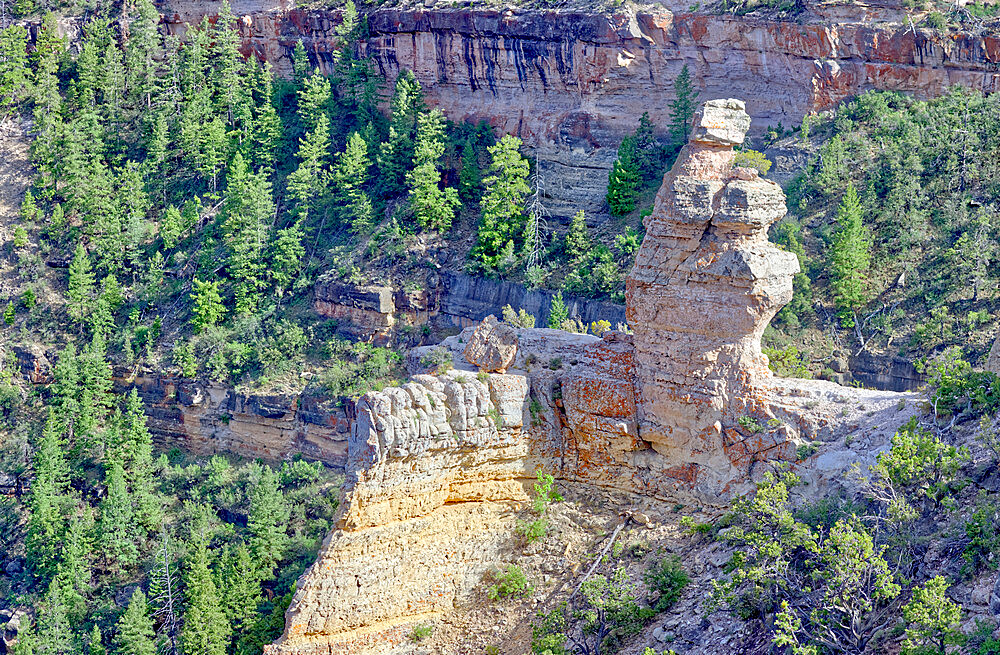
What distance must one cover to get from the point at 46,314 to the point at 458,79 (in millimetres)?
29802

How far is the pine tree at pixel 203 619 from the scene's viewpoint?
50781 mm

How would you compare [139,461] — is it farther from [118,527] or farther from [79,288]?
[79,288]

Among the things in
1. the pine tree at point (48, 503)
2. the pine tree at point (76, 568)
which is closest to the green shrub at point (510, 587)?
the pine tree at point (76, 568)

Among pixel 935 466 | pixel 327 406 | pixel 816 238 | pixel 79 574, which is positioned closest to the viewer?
pixel 935 466

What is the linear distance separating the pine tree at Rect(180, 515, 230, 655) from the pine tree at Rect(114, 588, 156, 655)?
2240 millimetres

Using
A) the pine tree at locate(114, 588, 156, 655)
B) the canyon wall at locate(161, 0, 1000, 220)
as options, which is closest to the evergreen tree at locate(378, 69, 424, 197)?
the canyon wall at locate(161, 0, 1000, 220)

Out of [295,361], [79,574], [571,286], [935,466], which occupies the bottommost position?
[79,574]

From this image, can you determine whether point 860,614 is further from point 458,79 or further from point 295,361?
point 458,79

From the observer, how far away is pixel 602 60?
79500mm

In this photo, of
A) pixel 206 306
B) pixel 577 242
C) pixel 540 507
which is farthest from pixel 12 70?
pixel 540 507

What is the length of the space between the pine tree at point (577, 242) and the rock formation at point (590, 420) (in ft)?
131

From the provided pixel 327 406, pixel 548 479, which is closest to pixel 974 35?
pixel 327 406

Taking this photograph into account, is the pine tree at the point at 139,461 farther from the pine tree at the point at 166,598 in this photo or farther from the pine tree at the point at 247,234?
the pine tree at the point at 247,234

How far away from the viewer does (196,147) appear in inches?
3334
